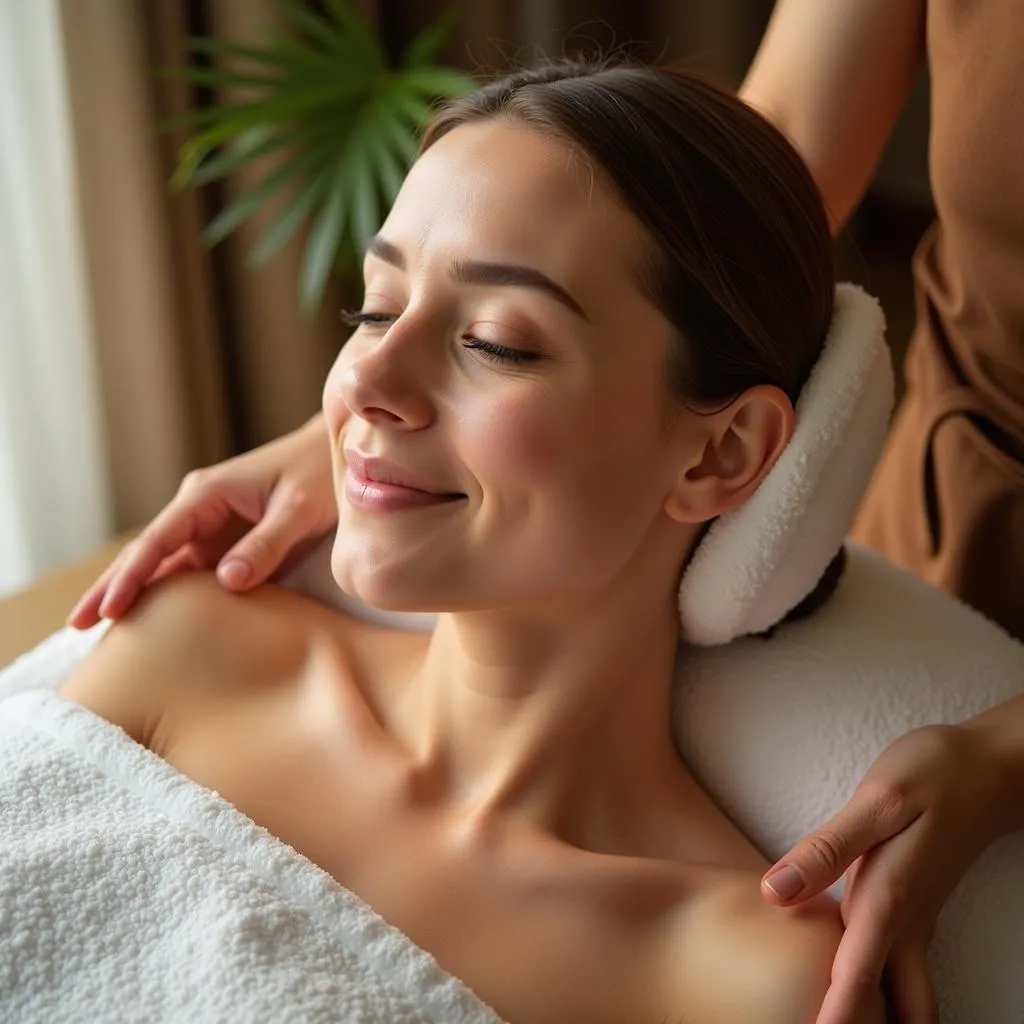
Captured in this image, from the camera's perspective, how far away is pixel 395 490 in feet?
3.36

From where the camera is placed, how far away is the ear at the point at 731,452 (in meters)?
1.09

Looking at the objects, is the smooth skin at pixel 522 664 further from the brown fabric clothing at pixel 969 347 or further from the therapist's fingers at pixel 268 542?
the brown fabric clothing at pixel 969 347

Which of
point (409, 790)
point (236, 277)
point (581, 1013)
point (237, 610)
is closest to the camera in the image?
point (581, 1013)

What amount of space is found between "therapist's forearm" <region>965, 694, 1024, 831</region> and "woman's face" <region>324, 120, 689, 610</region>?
34 centimetres

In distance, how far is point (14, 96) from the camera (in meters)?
2.09

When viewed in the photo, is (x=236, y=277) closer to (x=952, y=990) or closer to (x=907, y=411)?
(x=907, y=411)

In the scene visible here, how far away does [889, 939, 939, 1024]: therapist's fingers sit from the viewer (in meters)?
0.93

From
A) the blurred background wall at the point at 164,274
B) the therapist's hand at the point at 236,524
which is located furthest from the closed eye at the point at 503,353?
the blurred background wall at the point at 164,274

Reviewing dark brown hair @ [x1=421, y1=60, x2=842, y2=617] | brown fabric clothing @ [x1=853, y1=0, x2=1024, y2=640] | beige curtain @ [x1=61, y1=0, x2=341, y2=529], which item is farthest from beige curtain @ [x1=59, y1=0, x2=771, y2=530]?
dark brown hair @ [x1=421, y1=60, x2=842, y2=617]

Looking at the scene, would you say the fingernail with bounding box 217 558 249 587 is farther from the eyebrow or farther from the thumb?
the thumb

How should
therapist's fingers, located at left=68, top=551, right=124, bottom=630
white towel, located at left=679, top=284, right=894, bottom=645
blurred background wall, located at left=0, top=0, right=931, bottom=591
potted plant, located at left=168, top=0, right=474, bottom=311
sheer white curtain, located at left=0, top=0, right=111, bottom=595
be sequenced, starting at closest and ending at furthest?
1. white towel, located at left=679, top=284, right=894, bottom=645
2. therapist's fingers, located at left=68, top=551, right=124, bottom=630
3. potted plant, located at left=168, top=0, right=474, bottom=311
4. sheer white curtain, located at left=0, top=0, right=111, bottom=595
5. blurred background wall, located at left=0, top=0, right=931, bottom=591

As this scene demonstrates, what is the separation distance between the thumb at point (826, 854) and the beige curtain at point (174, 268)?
1.46 metres

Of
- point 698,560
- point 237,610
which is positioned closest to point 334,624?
point 237,610

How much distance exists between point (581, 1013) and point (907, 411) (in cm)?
85
